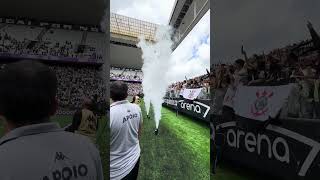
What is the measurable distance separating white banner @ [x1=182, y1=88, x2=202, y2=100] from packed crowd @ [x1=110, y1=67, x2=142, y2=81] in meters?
1.30

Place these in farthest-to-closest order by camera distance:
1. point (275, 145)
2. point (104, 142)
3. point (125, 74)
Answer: point (125, 74)
point (104, 142)
point (275, 145)

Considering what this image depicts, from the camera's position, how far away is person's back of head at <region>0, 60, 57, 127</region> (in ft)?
3.08

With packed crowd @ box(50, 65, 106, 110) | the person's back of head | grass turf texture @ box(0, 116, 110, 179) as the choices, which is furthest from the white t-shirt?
the person's back of head

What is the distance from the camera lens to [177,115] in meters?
6.24

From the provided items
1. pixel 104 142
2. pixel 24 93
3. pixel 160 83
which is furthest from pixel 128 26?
pixel 24 93

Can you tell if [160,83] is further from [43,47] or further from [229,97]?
[43,47]

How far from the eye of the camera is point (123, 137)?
123 inches

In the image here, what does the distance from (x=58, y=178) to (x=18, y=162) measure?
4.2 inches

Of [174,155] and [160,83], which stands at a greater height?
[160,83]

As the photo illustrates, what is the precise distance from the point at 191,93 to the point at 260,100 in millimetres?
3435

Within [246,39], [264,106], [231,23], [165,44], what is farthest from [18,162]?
[165,44]

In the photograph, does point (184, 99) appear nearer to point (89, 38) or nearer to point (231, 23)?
point (89, 38)

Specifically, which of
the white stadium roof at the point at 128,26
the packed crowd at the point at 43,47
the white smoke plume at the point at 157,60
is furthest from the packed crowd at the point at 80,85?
the white stadium roof at the point at 128,26

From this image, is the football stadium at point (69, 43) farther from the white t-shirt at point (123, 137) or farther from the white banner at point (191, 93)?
the white banner at point (191, 93)
